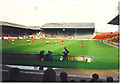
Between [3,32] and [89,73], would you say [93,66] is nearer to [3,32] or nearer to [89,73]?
[89,73]

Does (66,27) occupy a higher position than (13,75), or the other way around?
(66,27)

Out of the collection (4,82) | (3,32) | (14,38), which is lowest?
(4,82)

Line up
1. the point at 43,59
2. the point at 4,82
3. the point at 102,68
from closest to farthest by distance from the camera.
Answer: the point at 4,82
the point at 102,68
the point at 43,59

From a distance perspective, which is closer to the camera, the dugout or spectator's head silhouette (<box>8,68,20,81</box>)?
spectator's head silhouette (<box>8,68,20,81</box>)

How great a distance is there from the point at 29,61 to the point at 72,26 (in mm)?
4990

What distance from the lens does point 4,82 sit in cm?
306

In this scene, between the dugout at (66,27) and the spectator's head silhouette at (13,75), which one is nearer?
the spectator's head silhouette at (13,75)

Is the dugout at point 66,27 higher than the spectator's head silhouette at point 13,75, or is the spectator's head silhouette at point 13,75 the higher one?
the dugout at point 66,27

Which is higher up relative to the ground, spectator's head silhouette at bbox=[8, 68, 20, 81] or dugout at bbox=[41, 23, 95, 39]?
dugout at bbox=[41, 23, 95, 39]

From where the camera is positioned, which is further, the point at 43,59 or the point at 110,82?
the point at 43,59

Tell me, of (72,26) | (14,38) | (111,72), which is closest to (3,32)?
(14,38)

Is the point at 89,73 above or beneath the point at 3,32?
beneath

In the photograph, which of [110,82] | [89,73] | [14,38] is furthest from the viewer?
[14,38]

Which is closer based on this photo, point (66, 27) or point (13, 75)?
point (13, 75)
